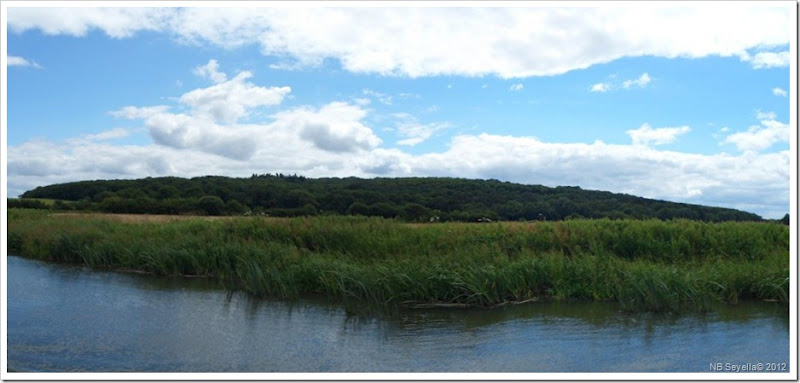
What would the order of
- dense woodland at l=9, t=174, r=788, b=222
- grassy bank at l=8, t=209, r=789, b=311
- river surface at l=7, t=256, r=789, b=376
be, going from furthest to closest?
1. dense woodland at l=9, t=174, r=788, b=222
2. grassy bank at l=8, t=209, r=789, b=311
3. river surface at l=7, t=256, r=789, b=376

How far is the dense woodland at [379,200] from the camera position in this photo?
872 inches

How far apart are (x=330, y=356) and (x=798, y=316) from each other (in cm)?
613

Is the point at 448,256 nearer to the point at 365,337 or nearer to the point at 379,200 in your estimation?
the point at 365,337

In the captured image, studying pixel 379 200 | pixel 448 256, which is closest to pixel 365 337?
pixel 448 256

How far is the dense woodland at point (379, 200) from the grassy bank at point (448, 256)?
279cm

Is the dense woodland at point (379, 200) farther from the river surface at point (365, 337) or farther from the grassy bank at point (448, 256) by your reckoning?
the river surface at point (365, 337)

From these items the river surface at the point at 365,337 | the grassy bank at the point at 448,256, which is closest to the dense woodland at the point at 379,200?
the grassy bank at the point at 448,256

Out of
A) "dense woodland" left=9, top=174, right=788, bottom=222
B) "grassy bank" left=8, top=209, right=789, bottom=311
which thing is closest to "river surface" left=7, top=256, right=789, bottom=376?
"grassy bank" left=8, top=209, right=789, bottom=311

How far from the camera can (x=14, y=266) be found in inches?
707

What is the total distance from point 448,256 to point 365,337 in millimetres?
4485

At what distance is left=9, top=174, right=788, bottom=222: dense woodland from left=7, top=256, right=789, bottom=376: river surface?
9.93 metres

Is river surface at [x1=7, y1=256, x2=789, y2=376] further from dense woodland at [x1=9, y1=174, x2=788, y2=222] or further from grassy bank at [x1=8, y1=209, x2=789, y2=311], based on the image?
dense woodland at [x1=9, y1=174, x2=788, y2=222]

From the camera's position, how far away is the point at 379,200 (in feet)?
77.9

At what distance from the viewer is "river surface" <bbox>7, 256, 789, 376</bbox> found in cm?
790
